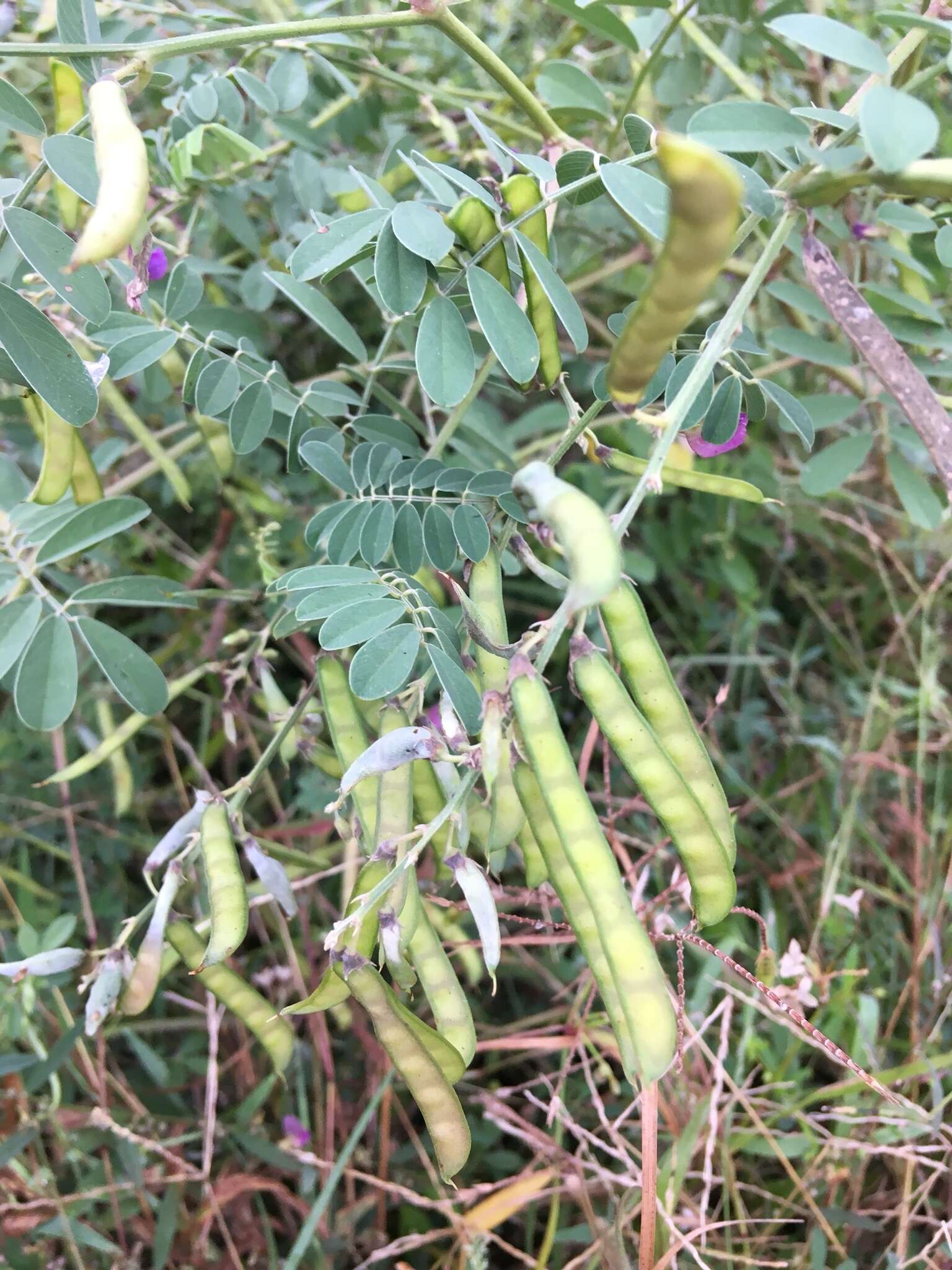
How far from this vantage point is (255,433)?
3.18ft

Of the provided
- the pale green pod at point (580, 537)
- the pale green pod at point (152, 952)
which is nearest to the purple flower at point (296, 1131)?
the pale green pod at point (152, 952)

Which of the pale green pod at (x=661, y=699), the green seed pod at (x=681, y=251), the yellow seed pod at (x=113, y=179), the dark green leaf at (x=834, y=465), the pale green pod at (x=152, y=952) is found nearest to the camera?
the green seed pod at (x=681, y=251)

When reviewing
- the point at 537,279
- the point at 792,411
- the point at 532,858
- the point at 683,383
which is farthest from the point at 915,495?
the point at 532,858

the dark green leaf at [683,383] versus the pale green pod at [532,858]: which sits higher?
the dark green leaf at [683,383]

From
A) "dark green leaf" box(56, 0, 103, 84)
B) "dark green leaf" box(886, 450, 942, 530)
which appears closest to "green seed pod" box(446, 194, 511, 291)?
"dark green leaf" box(56, 0, 103, 84)

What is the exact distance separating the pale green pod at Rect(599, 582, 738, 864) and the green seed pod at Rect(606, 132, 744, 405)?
0.17 meters

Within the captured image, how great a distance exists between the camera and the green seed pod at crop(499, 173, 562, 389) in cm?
81

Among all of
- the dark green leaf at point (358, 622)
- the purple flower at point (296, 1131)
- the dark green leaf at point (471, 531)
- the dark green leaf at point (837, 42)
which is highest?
the dark green leaf at point (837, 42)

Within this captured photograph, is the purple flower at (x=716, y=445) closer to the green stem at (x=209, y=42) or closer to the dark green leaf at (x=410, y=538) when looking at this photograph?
the dark green leaf at (x=410, y=538)

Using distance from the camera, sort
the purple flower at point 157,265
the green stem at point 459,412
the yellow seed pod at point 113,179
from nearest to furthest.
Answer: the yellow seed pod at point 113,179 < the green stem at point 459,412 < the purple flower at point 157,265

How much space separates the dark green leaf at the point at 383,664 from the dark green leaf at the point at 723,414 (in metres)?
0.38

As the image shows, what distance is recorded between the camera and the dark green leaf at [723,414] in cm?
86

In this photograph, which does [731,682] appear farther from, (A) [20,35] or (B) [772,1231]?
(A) [20,35]

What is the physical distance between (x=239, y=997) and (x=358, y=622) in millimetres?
442
